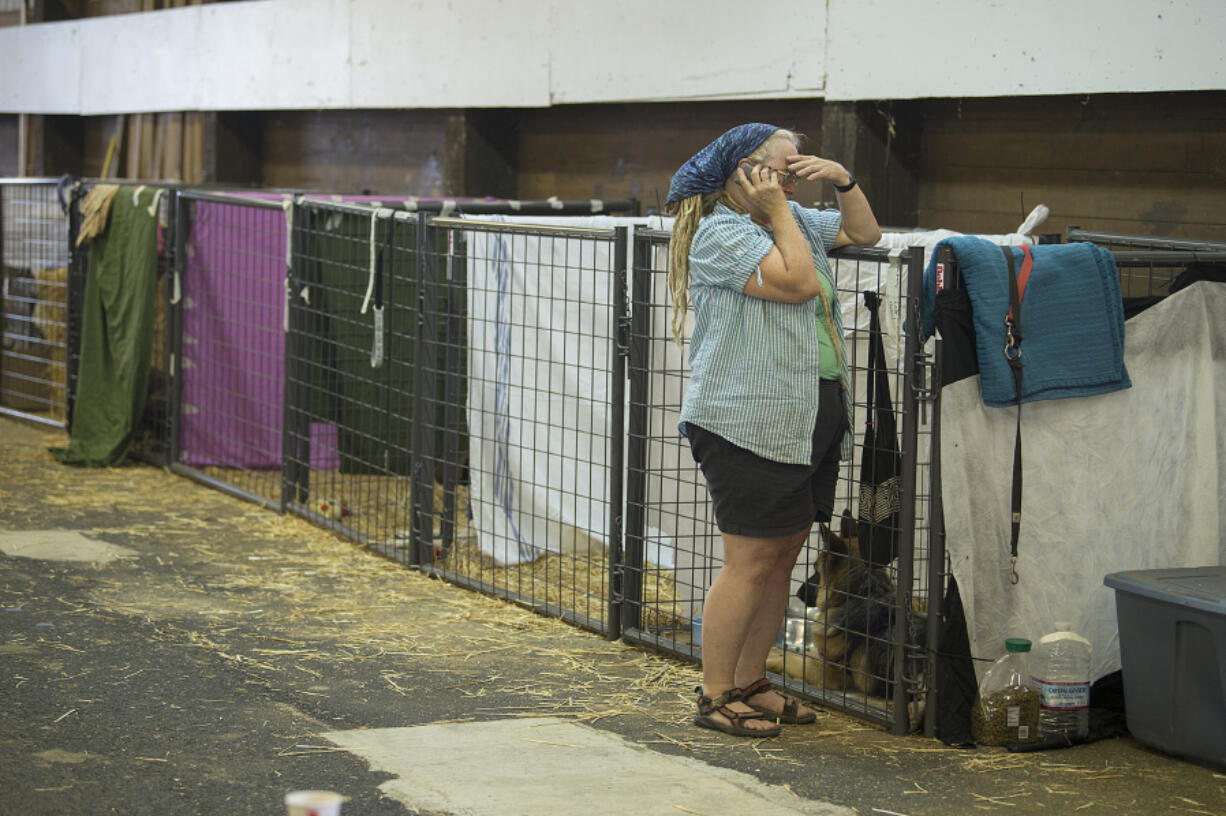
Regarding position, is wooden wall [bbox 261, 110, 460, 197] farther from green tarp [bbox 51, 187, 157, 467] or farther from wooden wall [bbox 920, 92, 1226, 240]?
wooden wall [bbox 920, 92, 1226, 240]

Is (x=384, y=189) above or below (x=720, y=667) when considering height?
above

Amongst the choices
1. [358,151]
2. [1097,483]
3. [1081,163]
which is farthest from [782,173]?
[358,151]

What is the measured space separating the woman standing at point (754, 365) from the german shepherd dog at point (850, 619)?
326 mm

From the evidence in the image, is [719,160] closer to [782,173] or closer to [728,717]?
[782,173]

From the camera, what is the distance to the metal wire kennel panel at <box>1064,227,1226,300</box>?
4199 mm

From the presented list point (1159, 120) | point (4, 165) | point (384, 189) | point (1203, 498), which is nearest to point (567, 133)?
point (384, 189)

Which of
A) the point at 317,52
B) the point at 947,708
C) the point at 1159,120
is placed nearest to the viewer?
the point at 947,708

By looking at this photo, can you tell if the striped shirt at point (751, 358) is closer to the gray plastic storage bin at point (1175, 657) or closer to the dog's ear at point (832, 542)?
the dog's ear at point (832, 542)

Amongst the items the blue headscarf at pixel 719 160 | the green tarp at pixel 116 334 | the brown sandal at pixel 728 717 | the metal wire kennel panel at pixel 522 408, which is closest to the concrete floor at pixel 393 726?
the brown sandal at pixel 728 717

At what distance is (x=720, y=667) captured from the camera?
4.09 meters

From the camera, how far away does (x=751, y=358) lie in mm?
3873

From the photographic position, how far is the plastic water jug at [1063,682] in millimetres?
4008

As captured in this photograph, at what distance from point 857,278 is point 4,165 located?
495 inches

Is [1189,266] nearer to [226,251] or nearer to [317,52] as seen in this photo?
[226,251]
